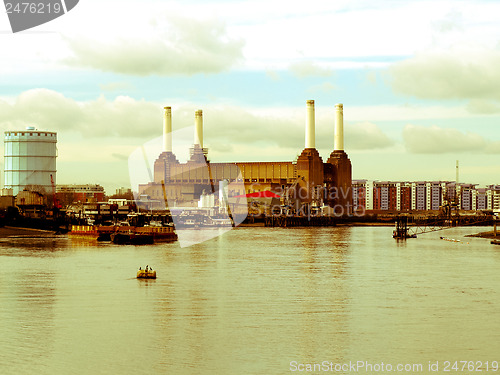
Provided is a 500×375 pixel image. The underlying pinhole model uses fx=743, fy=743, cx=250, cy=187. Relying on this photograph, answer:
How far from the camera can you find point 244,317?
27.1 metres

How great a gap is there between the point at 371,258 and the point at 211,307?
28.0 metres

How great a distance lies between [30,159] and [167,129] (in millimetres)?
56450

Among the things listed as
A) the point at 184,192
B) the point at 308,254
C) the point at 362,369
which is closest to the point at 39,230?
the point at 184,192

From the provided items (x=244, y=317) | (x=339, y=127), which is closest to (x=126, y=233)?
(x=244, y=317)

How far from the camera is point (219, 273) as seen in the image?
43.1 meters

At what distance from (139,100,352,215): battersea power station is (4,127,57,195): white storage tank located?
44.7 m

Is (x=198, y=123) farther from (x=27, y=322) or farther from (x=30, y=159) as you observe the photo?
(x=27, y=322)

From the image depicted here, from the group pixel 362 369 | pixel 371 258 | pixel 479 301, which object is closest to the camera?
pixel 362 369

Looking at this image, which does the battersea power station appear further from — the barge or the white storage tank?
the barge

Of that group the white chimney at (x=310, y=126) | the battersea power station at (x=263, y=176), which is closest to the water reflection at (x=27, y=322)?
the white chimney at (x=310, y=126)

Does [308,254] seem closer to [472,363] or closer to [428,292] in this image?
[428,292]

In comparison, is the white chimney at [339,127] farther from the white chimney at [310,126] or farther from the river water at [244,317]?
the river water at [244,317]

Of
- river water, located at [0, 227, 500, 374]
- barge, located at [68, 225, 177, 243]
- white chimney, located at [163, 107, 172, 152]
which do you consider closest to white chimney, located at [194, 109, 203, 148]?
white chimney, located at [163, 107, 172, 152]

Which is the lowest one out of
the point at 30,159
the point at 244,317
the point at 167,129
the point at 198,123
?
the point at 244,317
